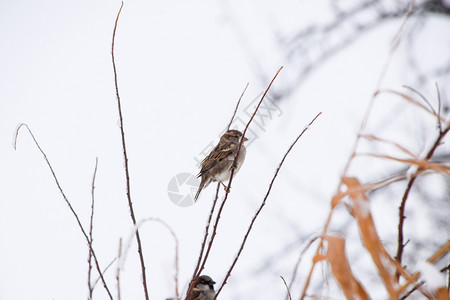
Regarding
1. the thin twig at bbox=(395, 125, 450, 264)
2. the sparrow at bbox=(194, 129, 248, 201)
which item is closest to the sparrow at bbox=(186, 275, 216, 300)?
the sparrow at bbox=(194, 129, 248, 201)

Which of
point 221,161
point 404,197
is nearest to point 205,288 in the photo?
point 221,161

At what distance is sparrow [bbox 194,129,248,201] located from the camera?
191 inches

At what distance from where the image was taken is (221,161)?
4996 millimetres

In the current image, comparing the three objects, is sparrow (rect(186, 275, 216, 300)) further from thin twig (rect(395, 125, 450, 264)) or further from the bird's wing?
thin twig (rect(395, 125, 450, 264))

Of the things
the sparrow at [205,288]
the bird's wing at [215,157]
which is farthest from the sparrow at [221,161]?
the sparrow at [205,288]

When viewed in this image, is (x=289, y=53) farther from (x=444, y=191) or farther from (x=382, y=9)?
(x=444, y=191)

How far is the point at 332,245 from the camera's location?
0.77 metres

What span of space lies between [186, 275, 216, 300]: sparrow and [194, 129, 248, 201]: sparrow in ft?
4.37

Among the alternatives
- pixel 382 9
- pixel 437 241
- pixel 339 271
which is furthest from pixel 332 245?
pixel 382 9

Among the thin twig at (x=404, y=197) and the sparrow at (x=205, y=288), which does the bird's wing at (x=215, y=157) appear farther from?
the thin twig at (x=404, y=197)

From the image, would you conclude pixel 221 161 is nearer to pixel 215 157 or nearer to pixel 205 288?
pixel 215 157

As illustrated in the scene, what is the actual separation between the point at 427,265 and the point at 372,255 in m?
0.13

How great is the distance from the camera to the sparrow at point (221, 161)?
484 cm

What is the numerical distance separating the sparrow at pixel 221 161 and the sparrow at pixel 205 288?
1.33 m
